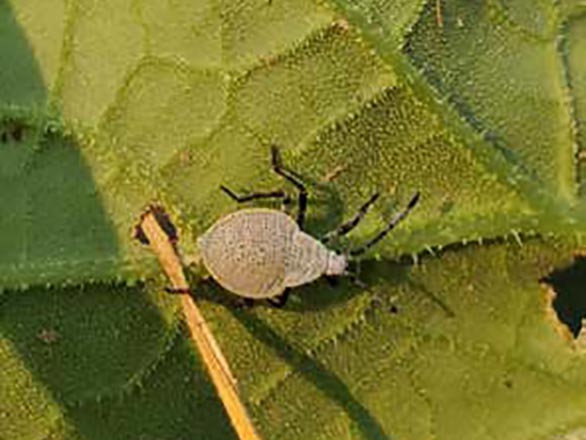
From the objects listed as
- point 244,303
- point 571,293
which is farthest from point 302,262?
point 571,293

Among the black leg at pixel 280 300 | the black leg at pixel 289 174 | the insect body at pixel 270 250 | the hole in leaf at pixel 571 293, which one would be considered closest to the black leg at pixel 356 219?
the insect body at pixel 270 250

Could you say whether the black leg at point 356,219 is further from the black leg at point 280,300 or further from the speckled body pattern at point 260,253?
the black leg at point 280,300

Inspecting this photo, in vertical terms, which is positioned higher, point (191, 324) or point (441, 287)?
point (441, 287)

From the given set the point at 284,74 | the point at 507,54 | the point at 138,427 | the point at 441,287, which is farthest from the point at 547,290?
the point at 138,427

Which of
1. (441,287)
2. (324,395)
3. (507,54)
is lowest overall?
(324,395)

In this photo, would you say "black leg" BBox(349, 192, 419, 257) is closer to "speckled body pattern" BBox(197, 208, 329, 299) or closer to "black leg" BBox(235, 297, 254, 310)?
"speckled body pattern" BBox(197, 208, 329, 299)

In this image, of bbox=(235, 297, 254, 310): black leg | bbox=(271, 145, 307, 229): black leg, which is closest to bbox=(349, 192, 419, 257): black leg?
bbox=(271, 145, 307, 229): black leg

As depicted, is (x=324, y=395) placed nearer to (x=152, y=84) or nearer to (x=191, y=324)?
(x=191, y=324)
